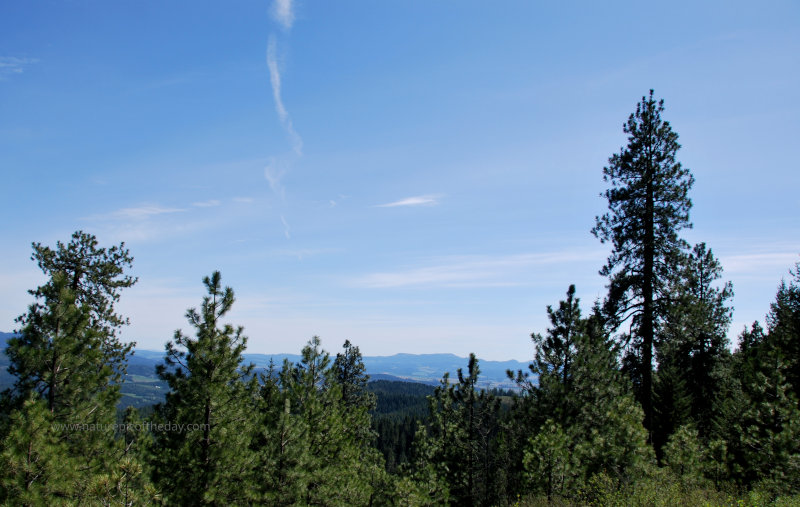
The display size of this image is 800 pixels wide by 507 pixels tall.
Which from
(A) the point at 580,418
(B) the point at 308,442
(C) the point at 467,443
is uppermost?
(A) the point at 580,418

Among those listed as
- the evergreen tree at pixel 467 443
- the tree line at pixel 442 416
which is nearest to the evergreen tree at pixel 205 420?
the tree line at pixel 442 416

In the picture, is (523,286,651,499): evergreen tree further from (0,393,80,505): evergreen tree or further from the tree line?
(0,393,80,505): evergreen tree

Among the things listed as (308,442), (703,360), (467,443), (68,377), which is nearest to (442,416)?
(467,443)

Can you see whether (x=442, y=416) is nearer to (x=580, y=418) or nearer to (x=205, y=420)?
(x=580, y=418)

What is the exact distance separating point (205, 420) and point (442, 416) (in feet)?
45.7

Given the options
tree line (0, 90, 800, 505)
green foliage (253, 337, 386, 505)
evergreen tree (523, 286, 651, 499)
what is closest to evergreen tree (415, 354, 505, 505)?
tree line (0, 90, 800, 505)

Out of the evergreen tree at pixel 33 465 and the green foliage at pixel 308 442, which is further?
the green foliage at pixel 308 442

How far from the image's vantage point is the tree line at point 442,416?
29.1 ft

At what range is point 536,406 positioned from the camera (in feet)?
43.8

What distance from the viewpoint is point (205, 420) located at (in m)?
10.9

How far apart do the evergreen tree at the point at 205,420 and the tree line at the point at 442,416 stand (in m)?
0.04

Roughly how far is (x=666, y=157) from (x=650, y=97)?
102 inches

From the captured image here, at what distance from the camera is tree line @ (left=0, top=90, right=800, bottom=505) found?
29.1 ft

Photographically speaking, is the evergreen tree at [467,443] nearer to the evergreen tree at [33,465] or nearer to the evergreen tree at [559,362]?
the evergreen tree at [559,362]
